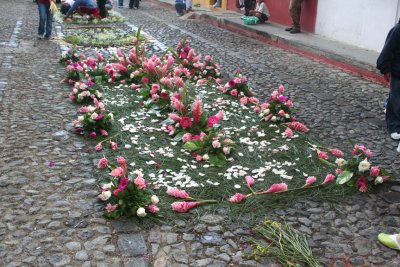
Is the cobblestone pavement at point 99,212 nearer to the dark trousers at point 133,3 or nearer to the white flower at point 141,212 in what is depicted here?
the white flower at point 141,212

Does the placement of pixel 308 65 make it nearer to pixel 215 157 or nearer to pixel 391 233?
pixel 215 157

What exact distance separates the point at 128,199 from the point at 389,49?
10.5 feet

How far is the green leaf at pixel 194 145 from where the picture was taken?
439 centimetres

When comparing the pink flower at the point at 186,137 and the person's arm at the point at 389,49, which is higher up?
the person's arm at the point at 389,49

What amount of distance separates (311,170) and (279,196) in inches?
23.9

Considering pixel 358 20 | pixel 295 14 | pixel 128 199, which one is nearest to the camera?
pixel 128 199

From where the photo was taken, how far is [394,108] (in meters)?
5.16

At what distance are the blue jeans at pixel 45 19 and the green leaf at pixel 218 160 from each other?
7.74 metres

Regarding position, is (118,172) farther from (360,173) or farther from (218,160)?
(360,173)

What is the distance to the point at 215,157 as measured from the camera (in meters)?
4.25

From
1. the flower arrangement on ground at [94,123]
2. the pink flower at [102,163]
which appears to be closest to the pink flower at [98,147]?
the flower arrangement on ground at [94,123]

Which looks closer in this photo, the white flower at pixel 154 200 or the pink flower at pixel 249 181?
the white flower at pixel 154 200

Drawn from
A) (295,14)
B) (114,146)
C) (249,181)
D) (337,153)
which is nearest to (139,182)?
(249,181)

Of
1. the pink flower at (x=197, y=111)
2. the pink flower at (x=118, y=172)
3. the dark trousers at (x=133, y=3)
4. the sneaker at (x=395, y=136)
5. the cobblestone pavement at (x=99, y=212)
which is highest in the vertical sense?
the dark trousers at (x=133, y=3)
